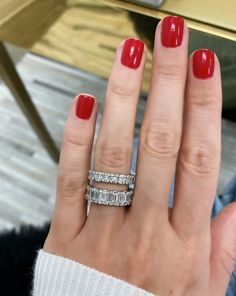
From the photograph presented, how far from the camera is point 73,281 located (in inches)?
14.8

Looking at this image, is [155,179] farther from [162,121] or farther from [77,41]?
[77,41]

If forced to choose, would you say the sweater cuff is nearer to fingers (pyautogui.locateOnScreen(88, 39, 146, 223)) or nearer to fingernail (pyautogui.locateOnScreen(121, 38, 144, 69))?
fingers (pyautogui.locateOnScreen(88, 39, 146, 223))

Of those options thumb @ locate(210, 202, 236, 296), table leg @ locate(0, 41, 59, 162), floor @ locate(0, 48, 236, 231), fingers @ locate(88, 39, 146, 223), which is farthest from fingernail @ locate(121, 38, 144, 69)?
floor @ locate(0, 48, 236, 231)

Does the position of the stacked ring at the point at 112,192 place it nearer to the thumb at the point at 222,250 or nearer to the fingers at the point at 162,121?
the fingers at the point at 162,121

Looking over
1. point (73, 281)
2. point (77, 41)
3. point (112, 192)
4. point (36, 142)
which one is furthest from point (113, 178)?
point (36, 142)

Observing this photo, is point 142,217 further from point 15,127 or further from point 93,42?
point 15,127

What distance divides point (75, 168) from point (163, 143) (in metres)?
0.11

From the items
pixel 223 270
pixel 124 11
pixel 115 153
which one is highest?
pixel 124 11

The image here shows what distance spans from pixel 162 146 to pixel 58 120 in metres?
0.78

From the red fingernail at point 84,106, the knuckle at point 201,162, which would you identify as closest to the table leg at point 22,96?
the red fingernail at point 84,106

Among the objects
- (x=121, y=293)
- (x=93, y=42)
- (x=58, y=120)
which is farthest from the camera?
(x=58, y=120)

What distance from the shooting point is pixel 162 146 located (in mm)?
372

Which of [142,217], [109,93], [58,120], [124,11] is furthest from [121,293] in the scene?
[58,120]

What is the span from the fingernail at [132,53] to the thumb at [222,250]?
214 mm
